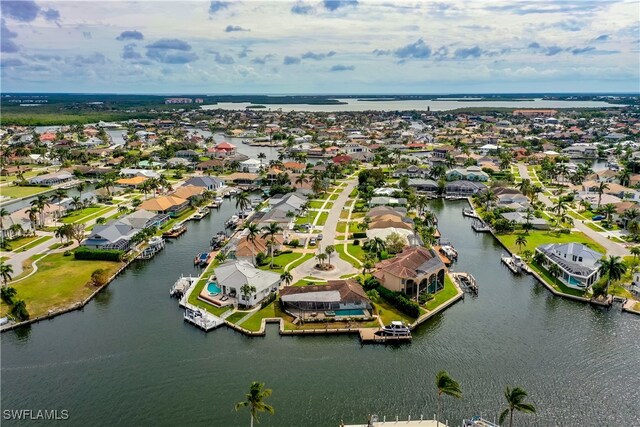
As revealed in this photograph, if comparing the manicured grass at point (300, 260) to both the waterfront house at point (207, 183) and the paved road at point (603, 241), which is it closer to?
the paved road at point (603, 241)

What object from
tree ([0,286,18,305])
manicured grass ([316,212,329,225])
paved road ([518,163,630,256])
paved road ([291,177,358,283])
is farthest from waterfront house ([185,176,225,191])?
paved road ([518,163,630,256])

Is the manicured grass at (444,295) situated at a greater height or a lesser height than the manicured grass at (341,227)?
lesser

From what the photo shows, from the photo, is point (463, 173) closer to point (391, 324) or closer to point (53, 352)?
point (391, 324)

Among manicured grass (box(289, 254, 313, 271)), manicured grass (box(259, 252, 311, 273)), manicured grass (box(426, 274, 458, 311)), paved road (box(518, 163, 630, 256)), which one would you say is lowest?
manicured grass (box(426, 274, 458, 311))

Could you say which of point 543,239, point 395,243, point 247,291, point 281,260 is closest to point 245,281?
point 247,291

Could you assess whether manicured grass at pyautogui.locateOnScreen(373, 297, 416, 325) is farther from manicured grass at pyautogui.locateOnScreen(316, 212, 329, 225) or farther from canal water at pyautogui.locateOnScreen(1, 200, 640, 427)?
manicured grass at pyautogui.locateOnScreen(316, 212, 329, 225)

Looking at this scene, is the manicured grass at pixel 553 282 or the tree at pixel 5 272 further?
the manicured grass at pixel 553 282

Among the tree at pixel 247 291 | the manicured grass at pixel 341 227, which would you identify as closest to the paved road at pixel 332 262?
the manicured grass at pixel 341 227
